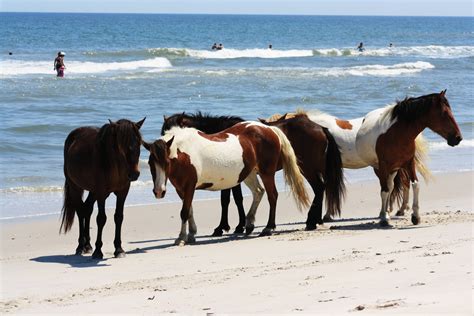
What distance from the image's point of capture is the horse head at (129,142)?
29.5ft

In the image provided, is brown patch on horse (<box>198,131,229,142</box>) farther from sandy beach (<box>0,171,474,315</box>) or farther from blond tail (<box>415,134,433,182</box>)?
blond tail (<box>415,134,433,182</box>)

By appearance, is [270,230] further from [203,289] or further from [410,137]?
[203,289]

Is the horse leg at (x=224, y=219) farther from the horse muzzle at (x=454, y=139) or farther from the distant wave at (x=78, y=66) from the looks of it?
the distant wave at (x=78, y=66)

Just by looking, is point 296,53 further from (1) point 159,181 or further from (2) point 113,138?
(2) point 113,138

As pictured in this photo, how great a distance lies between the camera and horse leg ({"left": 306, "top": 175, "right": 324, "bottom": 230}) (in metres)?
10.9

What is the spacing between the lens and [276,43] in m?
77.2

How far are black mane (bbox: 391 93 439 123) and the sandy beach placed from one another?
1.27m

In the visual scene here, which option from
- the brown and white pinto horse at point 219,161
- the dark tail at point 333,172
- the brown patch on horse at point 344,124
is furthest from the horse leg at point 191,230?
the brown patch on horse at point 344,124

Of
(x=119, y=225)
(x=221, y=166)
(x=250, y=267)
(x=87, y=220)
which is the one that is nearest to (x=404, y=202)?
(x=221, y=166)

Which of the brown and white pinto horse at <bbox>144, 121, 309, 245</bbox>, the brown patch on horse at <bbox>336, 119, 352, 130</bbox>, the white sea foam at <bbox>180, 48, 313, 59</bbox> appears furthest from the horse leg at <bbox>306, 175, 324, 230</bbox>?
the white sea foam at <bbox>180, 48, 313, 59</bbox>

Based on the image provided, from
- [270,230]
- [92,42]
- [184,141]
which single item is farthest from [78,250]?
[92,42]

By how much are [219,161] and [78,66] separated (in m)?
34.7

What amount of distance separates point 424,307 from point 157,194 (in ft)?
14.3

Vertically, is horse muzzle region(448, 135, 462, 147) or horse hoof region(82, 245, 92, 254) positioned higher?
horse muzzle region(448, 135, 462, 147)
